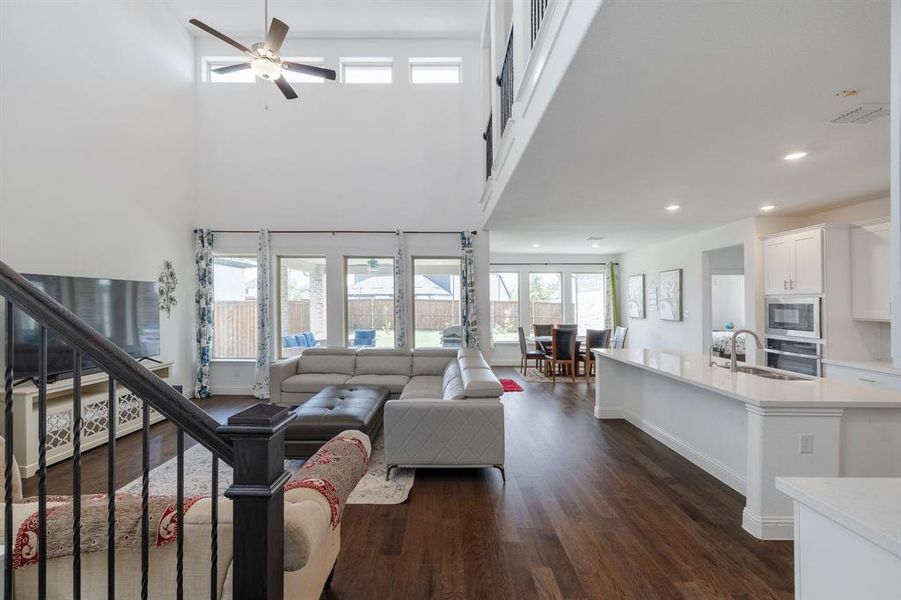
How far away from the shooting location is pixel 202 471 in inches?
133

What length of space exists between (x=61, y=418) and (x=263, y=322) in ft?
8.87

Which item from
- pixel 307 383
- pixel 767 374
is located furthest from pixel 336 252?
pixel 767 374

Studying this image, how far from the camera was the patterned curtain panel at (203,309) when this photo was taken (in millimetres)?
6047

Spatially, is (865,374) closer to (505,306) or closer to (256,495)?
(256,495)

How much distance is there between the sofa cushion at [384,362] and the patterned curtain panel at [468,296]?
45.7 inches

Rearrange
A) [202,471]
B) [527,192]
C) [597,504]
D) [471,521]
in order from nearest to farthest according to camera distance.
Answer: [471,521]
[597,504]
[202,471]
[527,192]

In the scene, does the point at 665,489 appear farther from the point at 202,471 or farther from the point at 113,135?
the point at 113,135

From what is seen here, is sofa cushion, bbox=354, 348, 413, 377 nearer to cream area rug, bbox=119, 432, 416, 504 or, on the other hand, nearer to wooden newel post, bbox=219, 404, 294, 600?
cream area rug, bbox=119, 432, 416, 504

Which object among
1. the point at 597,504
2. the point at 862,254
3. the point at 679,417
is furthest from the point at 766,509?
the point at 862,254

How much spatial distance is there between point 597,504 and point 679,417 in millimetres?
1481

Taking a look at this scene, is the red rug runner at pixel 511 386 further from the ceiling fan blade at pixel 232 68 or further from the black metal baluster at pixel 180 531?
the black metal baluster at pixel 180 531

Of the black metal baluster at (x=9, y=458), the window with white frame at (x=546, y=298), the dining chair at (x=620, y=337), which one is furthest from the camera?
the window with white frame at (x=546, y=298)

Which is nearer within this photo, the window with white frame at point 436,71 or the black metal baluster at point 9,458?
the black metal baluster at point 9,458

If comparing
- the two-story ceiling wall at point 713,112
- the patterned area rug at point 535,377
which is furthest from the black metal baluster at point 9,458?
the patterned area rug at point 535,377
